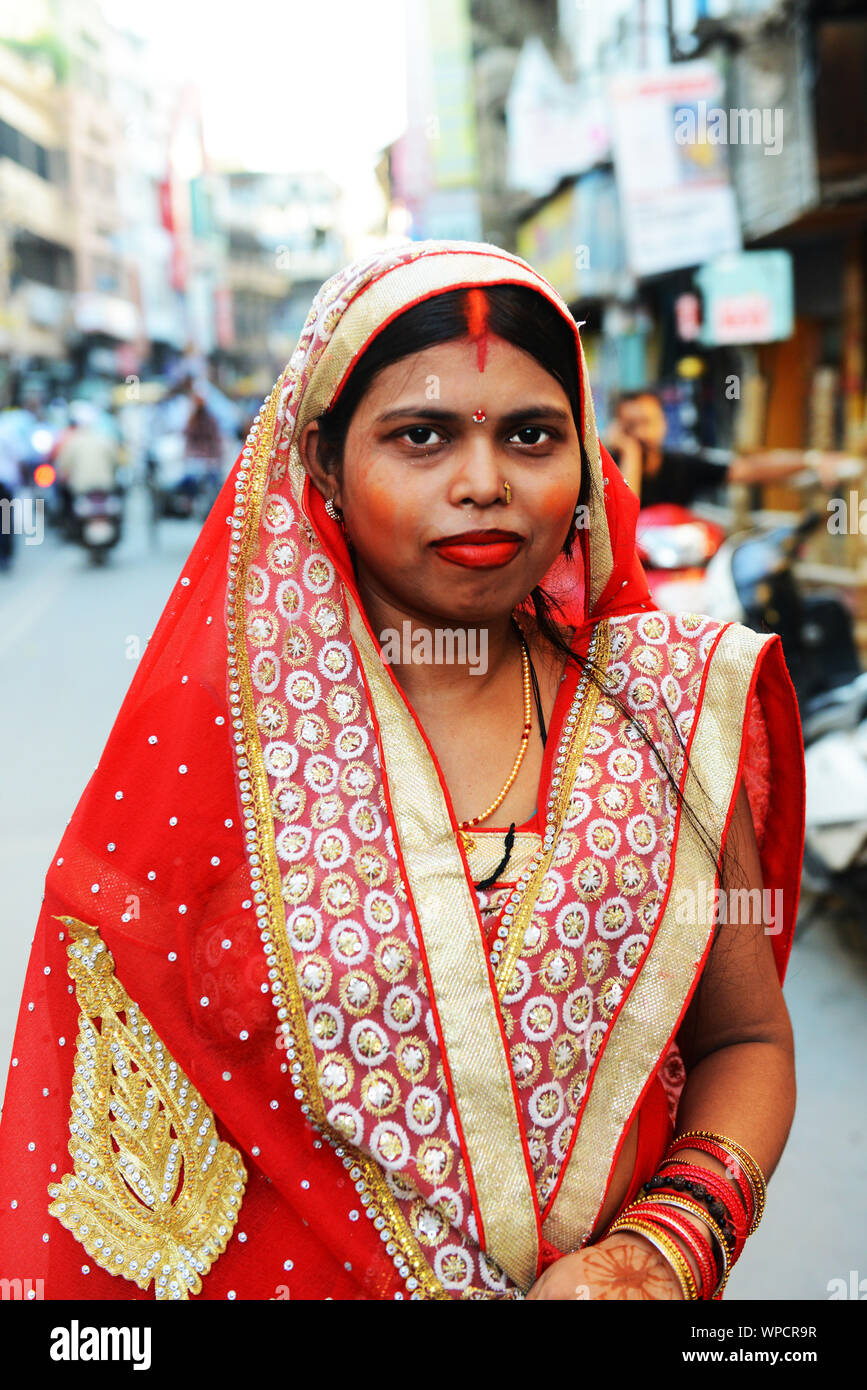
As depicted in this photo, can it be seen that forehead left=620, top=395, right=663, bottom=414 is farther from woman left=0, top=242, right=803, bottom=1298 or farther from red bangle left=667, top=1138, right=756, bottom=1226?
red bangle left=667, top=1138, right=756, bottom=1226

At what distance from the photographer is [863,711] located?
3.93 metres

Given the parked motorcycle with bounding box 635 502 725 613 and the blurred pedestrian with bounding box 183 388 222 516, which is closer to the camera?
the parked motorcycle with bounding box 635 502 725 613

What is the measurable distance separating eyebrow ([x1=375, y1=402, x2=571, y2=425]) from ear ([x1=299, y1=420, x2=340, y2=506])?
0.41 ft

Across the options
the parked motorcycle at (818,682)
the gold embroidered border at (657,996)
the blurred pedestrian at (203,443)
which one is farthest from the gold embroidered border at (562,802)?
the blurred pedestrian at (203,443)

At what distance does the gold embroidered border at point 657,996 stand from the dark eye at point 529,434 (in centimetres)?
35

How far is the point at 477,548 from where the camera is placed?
1.16 m

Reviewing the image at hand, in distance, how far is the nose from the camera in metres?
1.14

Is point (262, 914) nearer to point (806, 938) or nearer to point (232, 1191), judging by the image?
point (232, 1191)

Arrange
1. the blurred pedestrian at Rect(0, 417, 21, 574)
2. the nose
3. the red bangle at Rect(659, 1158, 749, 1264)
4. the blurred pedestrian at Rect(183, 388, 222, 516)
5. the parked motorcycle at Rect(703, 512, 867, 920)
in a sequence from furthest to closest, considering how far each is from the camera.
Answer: the blurred pedestrian at Rect(183, 388, 222, 516) → the blurred pedestrian at Rect(0, 417, 21, 574) → the parked motorcycle at Rect(703, 512, 867, 920) → the red bangle at Rect(659, 1158, 749, 1264) → the nose

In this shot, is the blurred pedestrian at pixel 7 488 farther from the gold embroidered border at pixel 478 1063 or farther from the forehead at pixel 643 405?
the gold embroidered border at pixel 478 1063

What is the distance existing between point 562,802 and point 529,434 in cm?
36

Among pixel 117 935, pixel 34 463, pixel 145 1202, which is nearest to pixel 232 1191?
pixel 145 1202

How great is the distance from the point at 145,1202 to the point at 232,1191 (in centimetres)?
9

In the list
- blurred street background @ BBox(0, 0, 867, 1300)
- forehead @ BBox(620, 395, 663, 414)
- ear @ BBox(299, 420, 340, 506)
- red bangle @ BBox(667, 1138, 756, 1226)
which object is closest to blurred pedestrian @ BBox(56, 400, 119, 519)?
blurred street background @ BBox(0, 0, 867, 1300)
